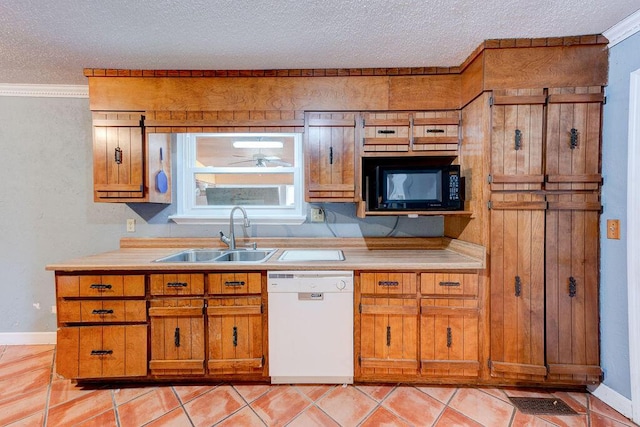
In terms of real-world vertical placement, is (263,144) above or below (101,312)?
above

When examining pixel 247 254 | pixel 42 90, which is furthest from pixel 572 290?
pixel 42 90

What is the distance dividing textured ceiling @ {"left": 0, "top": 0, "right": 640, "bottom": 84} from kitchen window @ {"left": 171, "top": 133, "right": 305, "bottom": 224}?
63 centimetres

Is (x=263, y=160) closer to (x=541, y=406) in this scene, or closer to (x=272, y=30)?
(x=272, y=30)

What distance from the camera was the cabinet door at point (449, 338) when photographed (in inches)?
70.7

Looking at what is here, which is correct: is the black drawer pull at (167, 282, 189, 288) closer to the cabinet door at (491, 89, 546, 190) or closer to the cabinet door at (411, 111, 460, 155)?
the cabinet door at (411, 111, 460, 155)

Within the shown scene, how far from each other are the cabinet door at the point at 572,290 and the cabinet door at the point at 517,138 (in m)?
0.22

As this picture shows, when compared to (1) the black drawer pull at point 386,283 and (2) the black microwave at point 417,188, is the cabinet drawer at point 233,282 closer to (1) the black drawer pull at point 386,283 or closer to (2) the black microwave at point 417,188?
(1) the black drawer pull at point 386,283

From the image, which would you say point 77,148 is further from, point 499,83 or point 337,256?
point 499,83

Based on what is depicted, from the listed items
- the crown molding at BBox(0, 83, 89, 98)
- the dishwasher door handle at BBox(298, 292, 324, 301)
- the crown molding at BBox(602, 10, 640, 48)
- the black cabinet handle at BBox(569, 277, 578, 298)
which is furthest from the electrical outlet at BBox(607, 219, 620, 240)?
the crown molding at BBox(0, 83, 89, 98)

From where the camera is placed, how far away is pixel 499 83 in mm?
1720

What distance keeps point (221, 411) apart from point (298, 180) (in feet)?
5.72

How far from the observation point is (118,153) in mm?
2023

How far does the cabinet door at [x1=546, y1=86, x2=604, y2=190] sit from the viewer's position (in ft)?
5.51

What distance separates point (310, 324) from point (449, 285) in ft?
3.14
